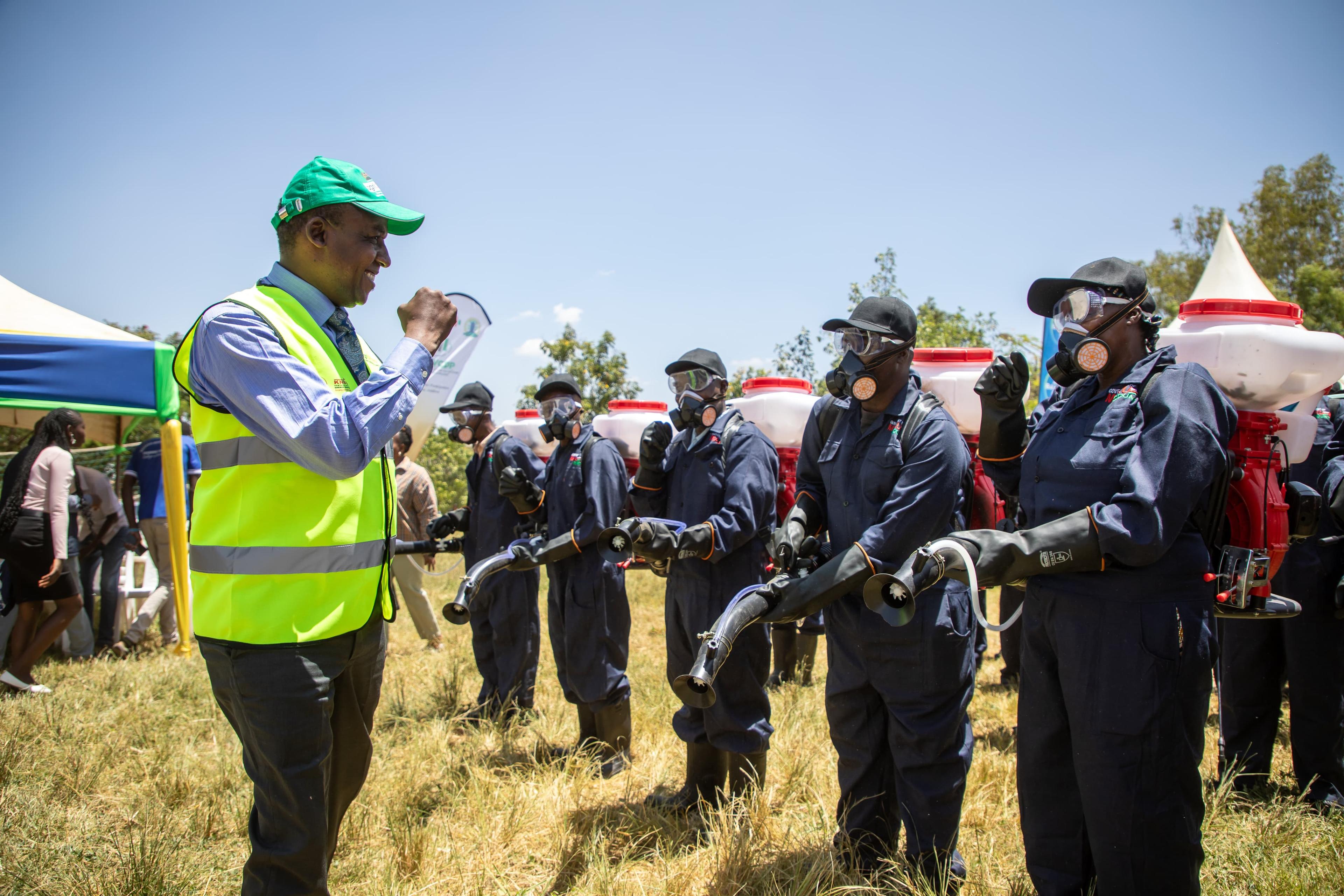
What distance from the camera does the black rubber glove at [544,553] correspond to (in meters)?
4.72

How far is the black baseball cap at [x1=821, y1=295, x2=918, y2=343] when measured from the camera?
324 centimetres

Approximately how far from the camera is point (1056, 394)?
3043mm

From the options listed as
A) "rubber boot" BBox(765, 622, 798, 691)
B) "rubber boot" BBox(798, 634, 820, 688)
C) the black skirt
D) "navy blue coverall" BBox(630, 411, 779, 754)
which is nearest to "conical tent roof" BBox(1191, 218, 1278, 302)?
"rubber boot" BBox(798, 634, 820, 688)

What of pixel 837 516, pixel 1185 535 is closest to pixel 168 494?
pixel 837 516

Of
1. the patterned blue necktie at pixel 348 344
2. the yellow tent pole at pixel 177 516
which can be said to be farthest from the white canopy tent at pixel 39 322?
the patterned blue necktie at pixel 348 344

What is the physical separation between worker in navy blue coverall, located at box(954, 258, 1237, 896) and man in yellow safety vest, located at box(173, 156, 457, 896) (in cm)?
170

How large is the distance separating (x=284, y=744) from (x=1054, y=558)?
85.6 inches

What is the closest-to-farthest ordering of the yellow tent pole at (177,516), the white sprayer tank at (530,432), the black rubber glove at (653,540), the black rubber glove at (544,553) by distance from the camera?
the black rubber glove at (653,540)
the black rubber glove at (544,553)
the yellow tent pole at (177,516)
the white sprayer tank at (530,432)

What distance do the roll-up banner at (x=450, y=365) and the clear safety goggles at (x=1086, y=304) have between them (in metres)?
4.26

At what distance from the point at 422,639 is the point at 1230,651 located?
711 centimetres

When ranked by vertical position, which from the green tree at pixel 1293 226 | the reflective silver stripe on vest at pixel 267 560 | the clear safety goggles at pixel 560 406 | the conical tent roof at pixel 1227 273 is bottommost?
the reflective silver stripe on vest at pixel 267 560

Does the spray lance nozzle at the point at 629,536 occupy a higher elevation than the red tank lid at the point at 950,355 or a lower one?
lower

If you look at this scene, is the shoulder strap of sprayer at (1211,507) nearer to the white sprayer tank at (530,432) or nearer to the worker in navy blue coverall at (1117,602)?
the worker in navy blue coverall at (1117,602)

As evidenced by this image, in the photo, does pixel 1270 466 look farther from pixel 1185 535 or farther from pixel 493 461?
pixel 493 461
